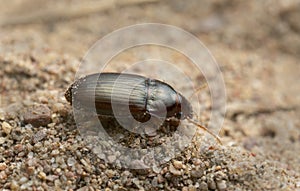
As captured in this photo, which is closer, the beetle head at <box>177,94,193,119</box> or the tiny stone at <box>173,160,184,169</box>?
the tiny stone at <box>173,160,184,169</box>

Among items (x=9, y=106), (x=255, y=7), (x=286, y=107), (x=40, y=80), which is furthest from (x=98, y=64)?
(x=255, y=7)

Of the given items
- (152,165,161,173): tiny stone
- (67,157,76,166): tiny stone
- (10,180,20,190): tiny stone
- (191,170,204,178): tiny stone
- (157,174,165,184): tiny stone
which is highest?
(191,170,204,178): tiny stone

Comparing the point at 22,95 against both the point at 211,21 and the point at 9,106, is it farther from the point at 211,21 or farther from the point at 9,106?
the point at 211,21

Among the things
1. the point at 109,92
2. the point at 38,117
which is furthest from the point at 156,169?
the point at 38,117

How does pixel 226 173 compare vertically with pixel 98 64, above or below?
below

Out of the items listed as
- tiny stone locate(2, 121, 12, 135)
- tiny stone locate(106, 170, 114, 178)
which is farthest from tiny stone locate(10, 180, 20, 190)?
tiny stone locate(106, 170, 114, 178)

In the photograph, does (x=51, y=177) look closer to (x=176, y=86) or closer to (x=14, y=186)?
(x=14, y=186)

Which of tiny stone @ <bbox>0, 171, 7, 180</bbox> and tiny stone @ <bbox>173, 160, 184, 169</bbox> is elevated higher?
tiny stone @ <bbox>173, 160, 184, 169</bbox>

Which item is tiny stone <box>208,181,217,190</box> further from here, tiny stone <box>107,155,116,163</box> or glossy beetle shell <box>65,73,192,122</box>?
tiny stone <box>107,155,116,163</box>
